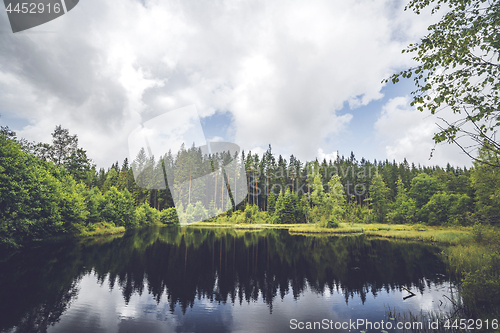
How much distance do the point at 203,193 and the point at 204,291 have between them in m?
53.7

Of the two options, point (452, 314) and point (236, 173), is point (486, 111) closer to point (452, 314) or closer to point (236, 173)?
point (452, 314)

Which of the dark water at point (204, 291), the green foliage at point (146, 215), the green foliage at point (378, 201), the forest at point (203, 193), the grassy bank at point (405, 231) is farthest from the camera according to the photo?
the green foliage at point (378, 201)

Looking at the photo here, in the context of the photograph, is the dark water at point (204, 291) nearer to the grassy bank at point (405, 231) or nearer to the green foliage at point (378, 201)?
the grassy bank at point (405, 231)

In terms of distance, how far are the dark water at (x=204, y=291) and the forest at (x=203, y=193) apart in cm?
667

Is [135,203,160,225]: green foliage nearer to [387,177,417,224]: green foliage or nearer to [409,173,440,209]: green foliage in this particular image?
[387,177,417,224]: green foliage

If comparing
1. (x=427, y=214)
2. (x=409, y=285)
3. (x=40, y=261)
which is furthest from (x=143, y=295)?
(x=427, y=214)

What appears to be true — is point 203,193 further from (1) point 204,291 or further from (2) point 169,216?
(1) point 204,291

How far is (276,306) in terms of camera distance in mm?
10250

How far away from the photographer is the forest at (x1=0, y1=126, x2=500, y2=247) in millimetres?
21697

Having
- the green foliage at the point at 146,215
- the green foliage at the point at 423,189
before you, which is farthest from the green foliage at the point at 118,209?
the green foliage at the point at 423,189

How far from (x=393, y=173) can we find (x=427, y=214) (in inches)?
1182

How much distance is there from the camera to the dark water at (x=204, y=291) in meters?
8.48

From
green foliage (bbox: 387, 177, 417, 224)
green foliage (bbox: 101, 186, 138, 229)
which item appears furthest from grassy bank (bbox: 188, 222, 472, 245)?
Answer: green foliage (bbox: 101, 186, 138, 229)

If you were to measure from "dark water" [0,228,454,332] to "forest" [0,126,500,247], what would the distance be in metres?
6.67
